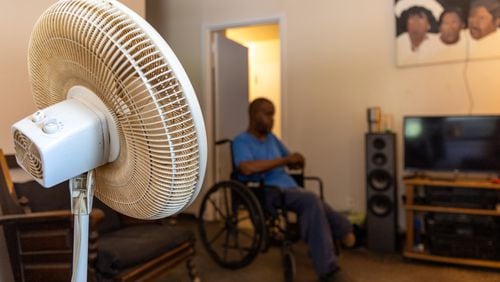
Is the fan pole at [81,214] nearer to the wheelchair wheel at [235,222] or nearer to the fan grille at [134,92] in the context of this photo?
the fan grille at [134,92]

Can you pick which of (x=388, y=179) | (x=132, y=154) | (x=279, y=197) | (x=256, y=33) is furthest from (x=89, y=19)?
(x=256, y=33)

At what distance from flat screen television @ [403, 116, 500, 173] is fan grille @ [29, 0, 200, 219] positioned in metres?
2.58

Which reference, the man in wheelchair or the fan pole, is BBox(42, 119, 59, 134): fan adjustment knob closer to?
the fan pole

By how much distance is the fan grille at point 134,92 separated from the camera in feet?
1.84

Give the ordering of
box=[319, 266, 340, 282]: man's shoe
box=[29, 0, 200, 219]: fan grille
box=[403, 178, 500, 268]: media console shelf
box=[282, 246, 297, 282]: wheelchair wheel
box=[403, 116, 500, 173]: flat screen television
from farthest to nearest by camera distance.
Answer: box=[403, 116, 500, 173]: flat screen television
box=[403, 178, 500, 268]: media console shelf
box=[282, 246, 297, 282]: wheelchair wheel
box=[319, 266, 340, 282]: man's shoe
box=[29, 0, 200, 219]: fan grille

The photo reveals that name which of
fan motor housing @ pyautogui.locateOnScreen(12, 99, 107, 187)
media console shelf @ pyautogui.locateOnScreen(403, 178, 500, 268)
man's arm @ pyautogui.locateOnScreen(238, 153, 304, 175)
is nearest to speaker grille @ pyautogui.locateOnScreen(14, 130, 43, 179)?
fan motor housing @ pyautogui.locateOnScreen(12, 99, 107, 187)

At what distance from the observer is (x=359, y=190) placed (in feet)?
11.0

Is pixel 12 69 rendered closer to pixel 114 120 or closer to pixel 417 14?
pixel 114 120

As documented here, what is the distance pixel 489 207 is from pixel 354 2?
→ 1884 millimetres

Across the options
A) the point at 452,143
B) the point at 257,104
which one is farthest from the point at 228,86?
the point at 452,143

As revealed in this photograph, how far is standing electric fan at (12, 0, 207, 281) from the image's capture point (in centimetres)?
56

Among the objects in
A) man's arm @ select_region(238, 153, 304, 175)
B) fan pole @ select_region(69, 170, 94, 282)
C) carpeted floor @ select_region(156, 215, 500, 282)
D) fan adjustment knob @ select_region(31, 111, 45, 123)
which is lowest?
carpeted floor @ select_region(156, 215, 500, 282)

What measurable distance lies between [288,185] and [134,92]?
2.08m

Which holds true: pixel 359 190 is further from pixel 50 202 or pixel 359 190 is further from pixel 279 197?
pixel 50 202
